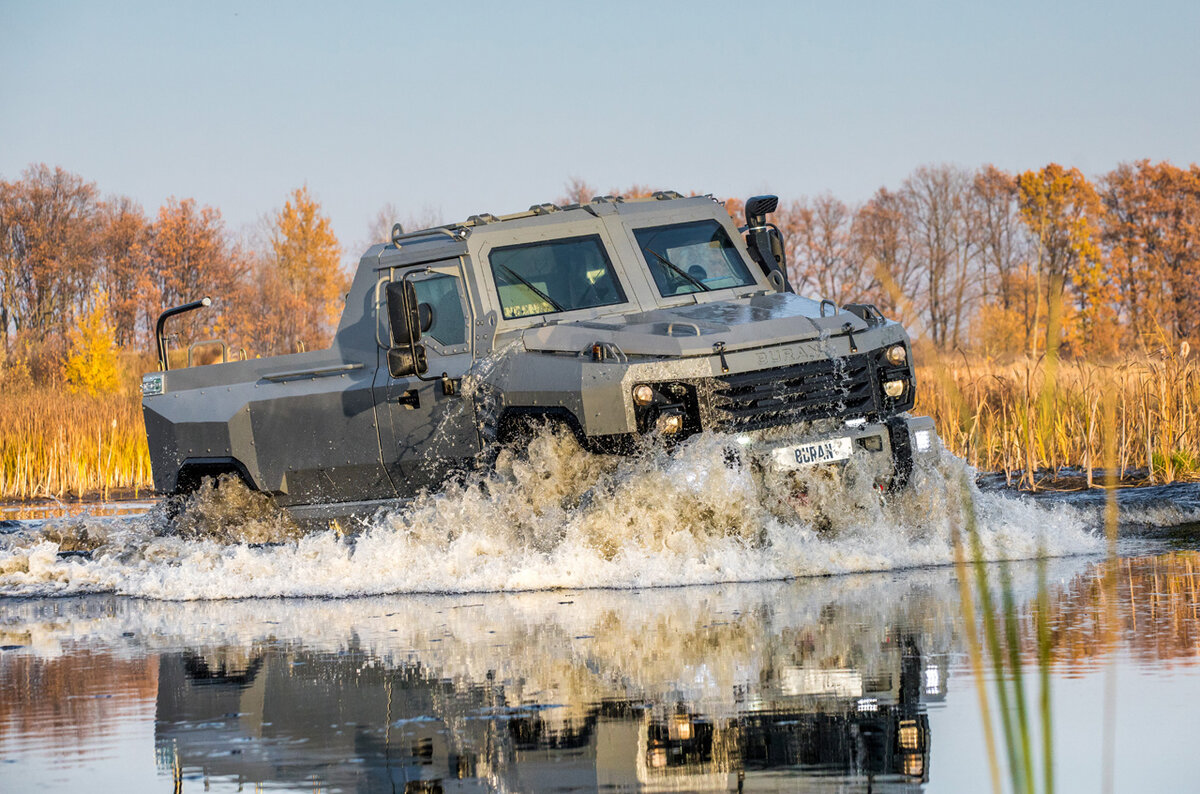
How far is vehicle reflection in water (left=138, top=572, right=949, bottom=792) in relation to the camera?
4.38 metres

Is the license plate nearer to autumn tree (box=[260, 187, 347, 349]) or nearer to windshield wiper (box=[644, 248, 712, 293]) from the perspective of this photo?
windshield wiper (box=[644, 248, 712, 293])

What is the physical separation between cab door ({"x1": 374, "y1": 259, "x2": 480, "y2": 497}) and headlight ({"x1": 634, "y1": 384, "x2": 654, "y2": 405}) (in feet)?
4.41

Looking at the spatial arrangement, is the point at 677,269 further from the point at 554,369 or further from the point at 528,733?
the point at 528,733

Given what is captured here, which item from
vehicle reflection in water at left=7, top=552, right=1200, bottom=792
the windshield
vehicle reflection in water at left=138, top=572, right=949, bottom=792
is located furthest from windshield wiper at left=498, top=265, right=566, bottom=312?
vehicle reflection in water at left=138, top=572, right=949, bottom=792

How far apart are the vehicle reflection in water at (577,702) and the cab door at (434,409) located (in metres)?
2.54

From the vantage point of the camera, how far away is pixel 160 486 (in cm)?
1177

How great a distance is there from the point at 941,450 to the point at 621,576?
92.0 inches

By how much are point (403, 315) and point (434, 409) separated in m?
0.70

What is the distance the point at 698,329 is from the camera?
975 cm

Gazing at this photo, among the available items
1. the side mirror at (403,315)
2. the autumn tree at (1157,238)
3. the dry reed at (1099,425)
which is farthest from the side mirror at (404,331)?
the autumn tree at (1157,238)

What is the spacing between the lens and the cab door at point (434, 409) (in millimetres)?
10352

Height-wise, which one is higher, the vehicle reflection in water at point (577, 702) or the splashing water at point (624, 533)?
the splashing water at point (624, 533)

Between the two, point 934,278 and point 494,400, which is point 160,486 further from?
point 934,278

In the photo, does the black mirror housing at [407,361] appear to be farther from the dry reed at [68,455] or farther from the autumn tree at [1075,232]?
the autumn tree at [1075,232]
